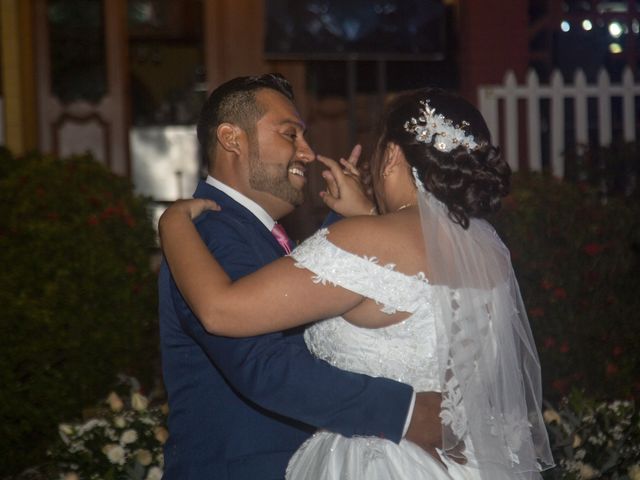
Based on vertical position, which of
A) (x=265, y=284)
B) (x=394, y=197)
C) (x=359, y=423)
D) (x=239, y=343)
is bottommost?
(x=359, y=423)

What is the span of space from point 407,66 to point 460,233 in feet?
22.9

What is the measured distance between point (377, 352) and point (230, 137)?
79 centimetres

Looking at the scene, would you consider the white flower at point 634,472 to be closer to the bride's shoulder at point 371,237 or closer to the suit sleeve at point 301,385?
the suit sleeve at point 301,385

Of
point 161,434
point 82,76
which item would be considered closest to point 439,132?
point 161,434

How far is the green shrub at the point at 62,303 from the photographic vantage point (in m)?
4.75

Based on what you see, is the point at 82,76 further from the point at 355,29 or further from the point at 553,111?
the point at 553,111

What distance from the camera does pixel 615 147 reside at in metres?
7.87

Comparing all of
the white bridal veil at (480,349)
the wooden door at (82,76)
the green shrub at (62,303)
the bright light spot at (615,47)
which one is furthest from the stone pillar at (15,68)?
the white bridal veil at (480,349)

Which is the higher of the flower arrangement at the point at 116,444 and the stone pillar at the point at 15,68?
the stone pillar at the point at 15,68

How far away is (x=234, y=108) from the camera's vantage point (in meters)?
2.90

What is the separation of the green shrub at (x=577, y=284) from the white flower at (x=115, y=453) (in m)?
2.10

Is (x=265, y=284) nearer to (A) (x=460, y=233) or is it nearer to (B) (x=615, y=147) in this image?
(A) (x=460, y=233)

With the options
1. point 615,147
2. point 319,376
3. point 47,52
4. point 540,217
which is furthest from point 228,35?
point 319,376

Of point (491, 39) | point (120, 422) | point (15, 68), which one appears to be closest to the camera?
point (120, 422)
